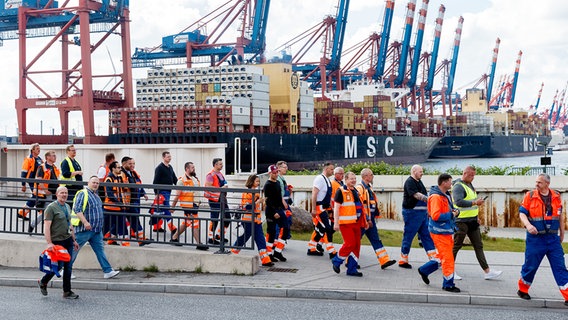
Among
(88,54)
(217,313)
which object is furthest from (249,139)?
(217,313)

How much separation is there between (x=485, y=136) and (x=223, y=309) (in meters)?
95.8

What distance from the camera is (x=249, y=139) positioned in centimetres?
4862

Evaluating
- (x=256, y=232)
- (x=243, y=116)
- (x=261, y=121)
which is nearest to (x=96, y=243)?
(x=256, y=232)

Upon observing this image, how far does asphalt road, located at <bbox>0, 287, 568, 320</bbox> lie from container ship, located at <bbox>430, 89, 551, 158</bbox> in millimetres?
91335

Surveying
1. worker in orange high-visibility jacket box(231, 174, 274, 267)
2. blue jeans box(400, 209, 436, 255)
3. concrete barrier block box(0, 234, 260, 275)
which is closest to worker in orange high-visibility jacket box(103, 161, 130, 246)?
concrete barrier block box(0, 234, 260, 275)

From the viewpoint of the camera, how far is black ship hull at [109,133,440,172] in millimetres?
47844

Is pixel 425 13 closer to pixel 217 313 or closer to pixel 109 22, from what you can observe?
pixel 109 22

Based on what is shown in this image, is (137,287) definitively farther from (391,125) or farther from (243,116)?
(391,125)

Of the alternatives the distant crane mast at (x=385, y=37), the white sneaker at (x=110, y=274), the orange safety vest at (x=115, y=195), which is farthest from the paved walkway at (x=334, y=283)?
the distant crane mast at (x=385, y=37)

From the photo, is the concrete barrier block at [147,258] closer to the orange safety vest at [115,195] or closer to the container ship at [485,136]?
the orange safety vest at [115,195]

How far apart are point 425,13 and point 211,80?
159 feet

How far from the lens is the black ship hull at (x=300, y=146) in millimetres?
47844

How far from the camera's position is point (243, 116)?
4900cm

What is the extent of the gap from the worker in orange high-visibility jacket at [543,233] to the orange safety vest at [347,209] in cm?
240
